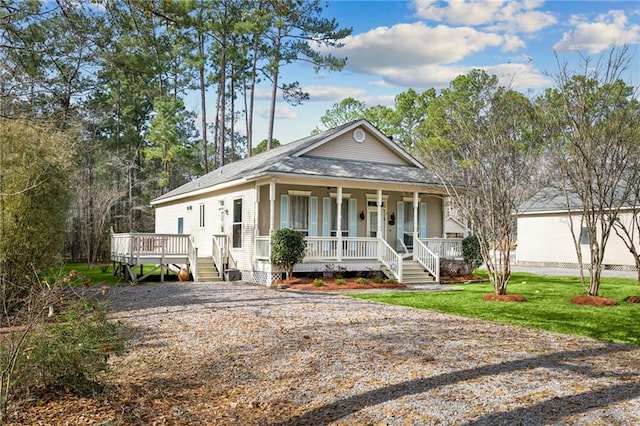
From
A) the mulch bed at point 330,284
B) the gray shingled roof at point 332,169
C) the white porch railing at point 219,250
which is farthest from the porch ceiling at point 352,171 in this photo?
the white porch railing at point 219,250

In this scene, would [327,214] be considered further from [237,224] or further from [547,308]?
[547,308]

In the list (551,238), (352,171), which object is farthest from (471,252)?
(551,238)

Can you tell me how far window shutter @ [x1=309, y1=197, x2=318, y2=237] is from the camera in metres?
18.0

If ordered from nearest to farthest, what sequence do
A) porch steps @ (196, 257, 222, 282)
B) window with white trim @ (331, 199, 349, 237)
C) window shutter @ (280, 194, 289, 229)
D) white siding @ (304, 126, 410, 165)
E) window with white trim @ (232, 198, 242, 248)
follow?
window shutter @ (280, 194, 289, 229) → porch steps @ (196, 257, 222, 282) → window with white trim @ (232, 198, 242, 248) → window with white trim @ (331, 199, 349, 237) → white siding @ (304, 126, 410, 165)

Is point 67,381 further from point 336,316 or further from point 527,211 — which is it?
point 527,211

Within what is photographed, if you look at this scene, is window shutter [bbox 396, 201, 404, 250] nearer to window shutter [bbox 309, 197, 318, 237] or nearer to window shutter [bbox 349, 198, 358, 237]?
window shutter [bbox 349, 198, 358, 237]

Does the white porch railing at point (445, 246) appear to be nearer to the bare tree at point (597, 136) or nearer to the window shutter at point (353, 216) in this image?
Result: the window shutter at point (353, 216)

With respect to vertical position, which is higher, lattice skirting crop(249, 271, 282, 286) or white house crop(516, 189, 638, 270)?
white house crop(516, 189, 638, 270)

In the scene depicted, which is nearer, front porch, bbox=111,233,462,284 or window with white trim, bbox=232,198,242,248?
front porch, bbox=111,233,462,284

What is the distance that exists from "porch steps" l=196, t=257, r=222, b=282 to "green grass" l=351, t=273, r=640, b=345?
21.3 feet

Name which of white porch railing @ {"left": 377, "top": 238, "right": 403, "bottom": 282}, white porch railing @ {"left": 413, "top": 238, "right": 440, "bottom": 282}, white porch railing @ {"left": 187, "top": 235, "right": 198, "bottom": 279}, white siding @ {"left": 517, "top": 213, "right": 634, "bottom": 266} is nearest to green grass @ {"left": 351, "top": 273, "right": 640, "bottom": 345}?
white porch railing @ {"left": 413, "top": 238, "right": 440, "bottom": 282}

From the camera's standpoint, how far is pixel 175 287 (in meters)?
15.5

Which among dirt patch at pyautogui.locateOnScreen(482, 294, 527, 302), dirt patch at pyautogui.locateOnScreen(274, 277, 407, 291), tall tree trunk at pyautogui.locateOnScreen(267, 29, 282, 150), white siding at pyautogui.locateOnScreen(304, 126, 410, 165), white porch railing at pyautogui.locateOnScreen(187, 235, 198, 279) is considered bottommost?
dirt patch at pyautogui.locateOnScreen(482, 294, 527, 302)

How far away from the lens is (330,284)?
50.6 ft
